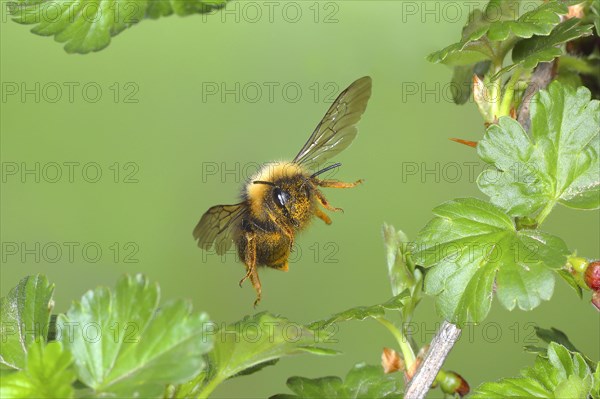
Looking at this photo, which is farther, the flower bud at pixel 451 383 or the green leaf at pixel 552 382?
the flower bud at pixel 451 383

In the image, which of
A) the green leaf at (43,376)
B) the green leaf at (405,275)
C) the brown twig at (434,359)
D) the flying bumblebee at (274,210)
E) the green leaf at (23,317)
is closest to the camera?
the green leaf at (43,376)

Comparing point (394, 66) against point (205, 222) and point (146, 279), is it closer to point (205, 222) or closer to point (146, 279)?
point (205, 222)

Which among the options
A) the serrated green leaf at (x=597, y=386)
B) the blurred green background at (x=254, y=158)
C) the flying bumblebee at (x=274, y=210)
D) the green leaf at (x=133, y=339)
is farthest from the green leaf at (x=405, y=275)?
the blurred green background at (x=254, y=158)

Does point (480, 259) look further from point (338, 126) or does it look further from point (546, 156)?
point (338, 126)

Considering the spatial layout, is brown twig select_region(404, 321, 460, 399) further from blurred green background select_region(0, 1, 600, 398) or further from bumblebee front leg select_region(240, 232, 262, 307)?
blurred green background select_region(0, 1, 600, 398)

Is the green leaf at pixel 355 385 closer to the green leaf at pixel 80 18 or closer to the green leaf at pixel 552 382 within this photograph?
the green leaf at pixel 552 382

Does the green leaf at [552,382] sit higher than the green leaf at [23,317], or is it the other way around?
the green leaf at [23,317]

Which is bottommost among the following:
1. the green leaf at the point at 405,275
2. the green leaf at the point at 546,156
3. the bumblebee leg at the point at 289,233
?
the green leaf at the point at 405,275

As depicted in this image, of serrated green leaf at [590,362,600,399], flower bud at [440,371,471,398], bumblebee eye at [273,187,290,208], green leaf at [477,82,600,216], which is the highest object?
green leaf at [477,82,600,216]

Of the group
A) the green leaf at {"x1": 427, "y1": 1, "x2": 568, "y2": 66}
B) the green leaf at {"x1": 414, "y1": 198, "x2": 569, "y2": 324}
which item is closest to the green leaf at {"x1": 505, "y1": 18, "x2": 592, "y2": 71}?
the green leaf at {"x1": 427, "y1": 1, "x2": 568, "y2": 66}
